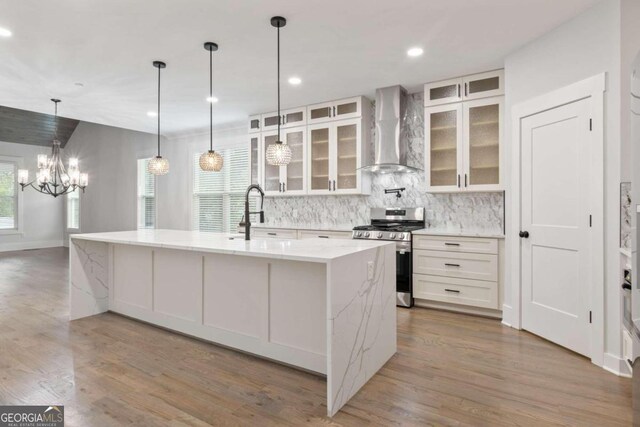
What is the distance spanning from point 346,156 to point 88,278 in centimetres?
339

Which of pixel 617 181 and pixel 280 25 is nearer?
pixel 617 181

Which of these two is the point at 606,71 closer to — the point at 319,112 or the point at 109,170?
the point at 319,112

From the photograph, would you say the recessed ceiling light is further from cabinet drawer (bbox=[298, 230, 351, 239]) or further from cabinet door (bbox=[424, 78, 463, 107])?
cabinet drawer (bbox=[298, 230, 351, 239])

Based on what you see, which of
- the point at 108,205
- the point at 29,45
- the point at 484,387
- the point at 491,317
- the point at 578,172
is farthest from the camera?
the point at 108,205

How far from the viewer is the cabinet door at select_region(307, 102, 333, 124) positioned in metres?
4.88

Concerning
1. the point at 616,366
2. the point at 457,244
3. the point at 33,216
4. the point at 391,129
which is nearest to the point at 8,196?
the point at 33,216

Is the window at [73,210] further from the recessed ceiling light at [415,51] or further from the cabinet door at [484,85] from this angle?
the cabinet door at [484,85]

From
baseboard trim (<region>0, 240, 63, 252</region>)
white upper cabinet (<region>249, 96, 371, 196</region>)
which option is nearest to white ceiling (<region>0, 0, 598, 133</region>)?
white upper cabinet (<region>249, 96, 371, 196</region>)

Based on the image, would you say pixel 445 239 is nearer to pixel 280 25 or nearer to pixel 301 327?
pixel 301 327

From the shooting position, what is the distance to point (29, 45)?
320cm

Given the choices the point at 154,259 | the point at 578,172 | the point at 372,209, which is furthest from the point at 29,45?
the point at 578,172

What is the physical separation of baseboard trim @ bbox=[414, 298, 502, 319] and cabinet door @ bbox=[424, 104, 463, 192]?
4.30 ft

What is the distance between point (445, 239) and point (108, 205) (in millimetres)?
8018

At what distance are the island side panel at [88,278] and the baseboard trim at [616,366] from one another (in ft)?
15.1
